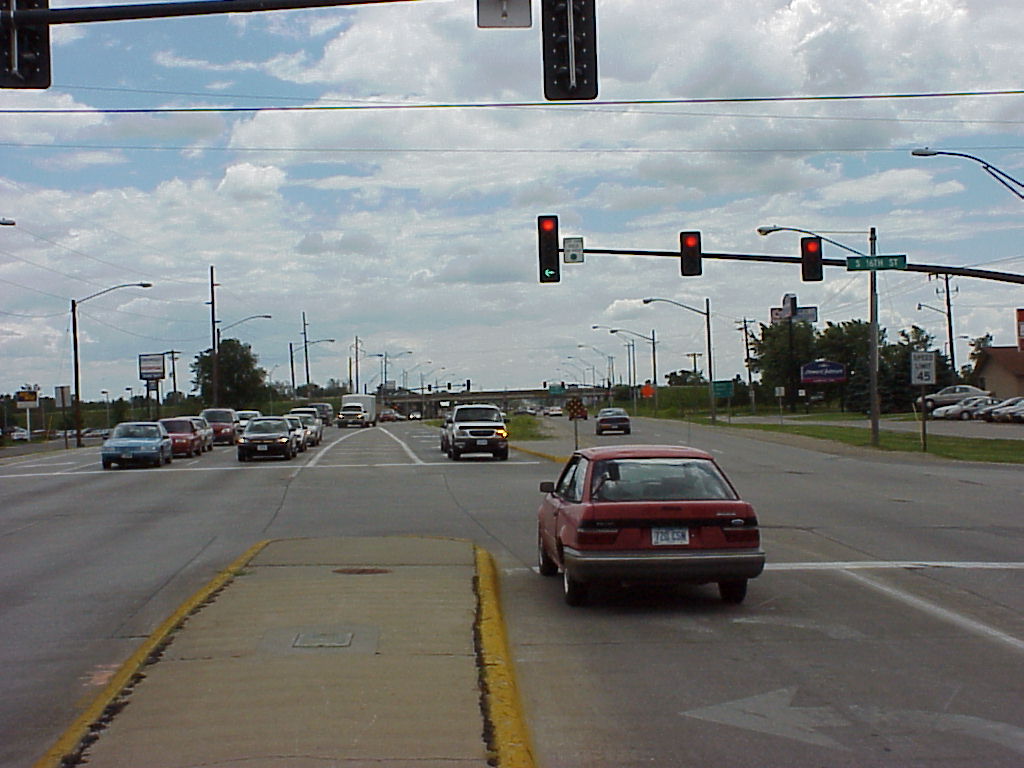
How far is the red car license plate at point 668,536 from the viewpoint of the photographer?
1051cm

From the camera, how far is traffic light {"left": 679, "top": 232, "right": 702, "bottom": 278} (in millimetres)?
27938

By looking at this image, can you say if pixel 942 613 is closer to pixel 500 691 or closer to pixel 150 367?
pixel 500 691

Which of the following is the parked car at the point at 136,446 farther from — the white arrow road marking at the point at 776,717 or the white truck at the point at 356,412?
the white truck at the point at 356,412

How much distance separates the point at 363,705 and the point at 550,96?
7.26 metres

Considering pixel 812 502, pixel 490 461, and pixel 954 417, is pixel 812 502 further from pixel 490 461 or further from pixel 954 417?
pixel 954 417

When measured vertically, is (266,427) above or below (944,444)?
above

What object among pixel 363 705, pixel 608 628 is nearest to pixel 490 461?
pixel 608 628

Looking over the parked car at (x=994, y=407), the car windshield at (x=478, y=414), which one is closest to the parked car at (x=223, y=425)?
the car windshield at (x=478, y=414)

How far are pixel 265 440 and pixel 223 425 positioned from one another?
19.1m

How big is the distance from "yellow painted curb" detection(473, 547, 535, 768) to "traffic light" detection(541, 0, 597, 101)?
5188mm

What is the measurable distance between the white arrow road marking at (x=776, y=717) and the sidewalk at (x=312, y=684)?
1.29 m

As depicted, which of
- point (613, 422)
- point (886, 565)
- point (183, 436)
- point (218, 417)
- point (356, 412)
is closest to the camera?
point (886, 565)

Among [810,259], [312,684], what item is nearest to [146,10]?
[312,684]

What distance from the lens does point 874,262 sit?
3044 cm
